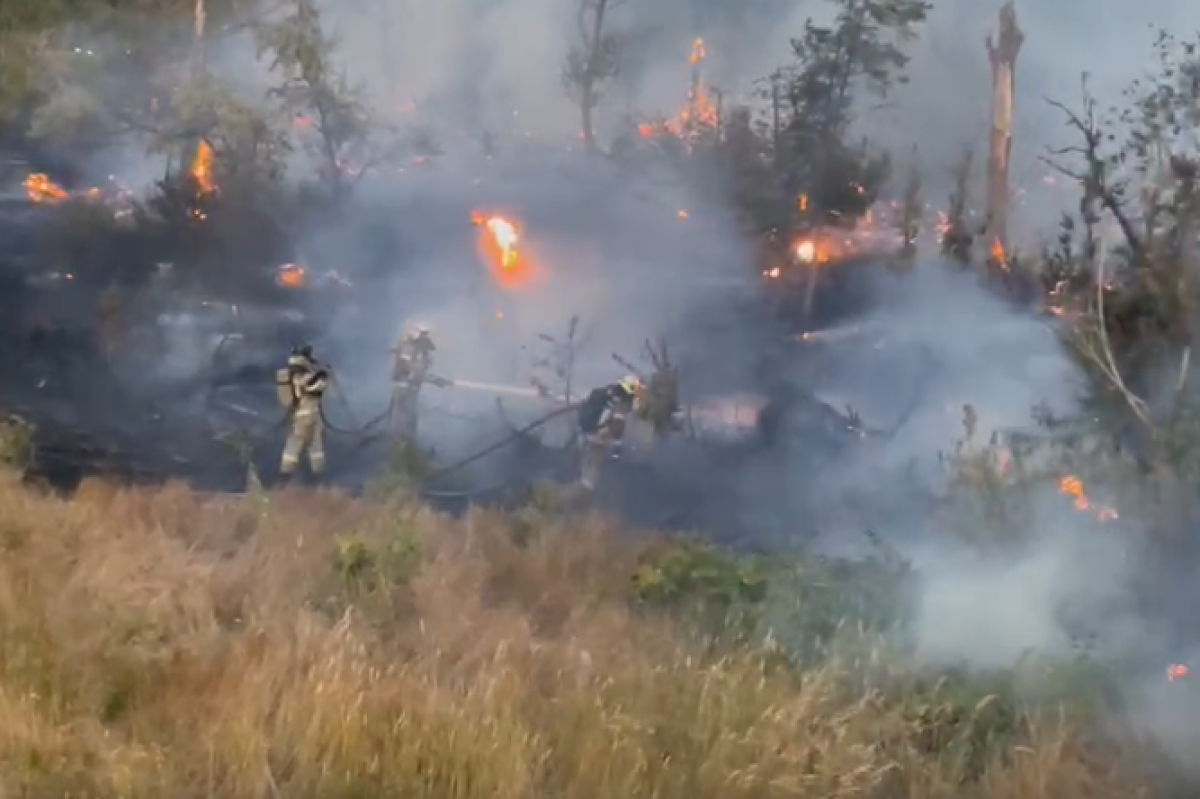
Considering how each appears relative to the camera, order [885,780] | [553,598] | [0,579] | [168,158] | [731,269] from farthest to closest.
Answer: [168,158] < [731,269] < [553,598] < [0,579] < [885,780]

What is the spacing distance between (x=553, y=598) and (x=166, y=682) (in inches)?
57.7

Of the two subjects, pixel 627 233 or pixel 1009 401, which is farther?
pixel 627 233

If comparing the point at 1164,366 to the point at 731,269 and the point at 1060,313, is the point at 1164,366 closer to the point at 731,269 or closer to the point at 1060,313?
the point at 1060,313

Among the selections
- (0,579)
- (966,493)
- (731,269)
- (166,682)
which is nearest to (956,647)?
(966,493)

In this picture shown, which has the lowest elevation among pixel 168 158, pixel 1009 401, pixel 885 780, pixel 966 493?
pixel 885 780

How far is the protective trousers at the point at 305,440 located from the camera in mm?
5918

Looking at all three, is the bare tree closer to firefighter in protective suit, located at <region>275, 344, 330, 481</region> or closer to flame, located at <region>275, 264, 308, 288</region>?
flame, located at <region>275, 264, 308, 288</region>

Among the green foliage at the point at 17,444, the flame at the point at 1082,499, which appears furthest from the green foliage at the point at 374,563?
the flame at the point at 1082,499

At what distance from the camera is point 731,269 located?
5.69 meters

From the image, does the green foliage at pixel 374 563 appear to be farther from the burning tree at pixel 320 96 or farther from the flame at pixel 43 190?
the flame at pixel 43 190

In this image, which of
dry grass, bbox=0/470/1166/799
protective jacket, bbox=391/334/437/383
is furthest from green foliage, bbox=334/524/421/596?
protective jacket, bbox=391/334/437/383

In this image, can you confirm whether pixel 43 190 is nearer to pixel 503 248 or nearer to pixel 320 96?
pixel 320 96

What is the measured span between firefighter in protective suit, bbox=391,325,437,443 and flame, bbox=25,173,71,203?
1778 millimetres

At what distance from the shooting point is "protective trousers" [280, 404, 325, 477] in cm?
592
